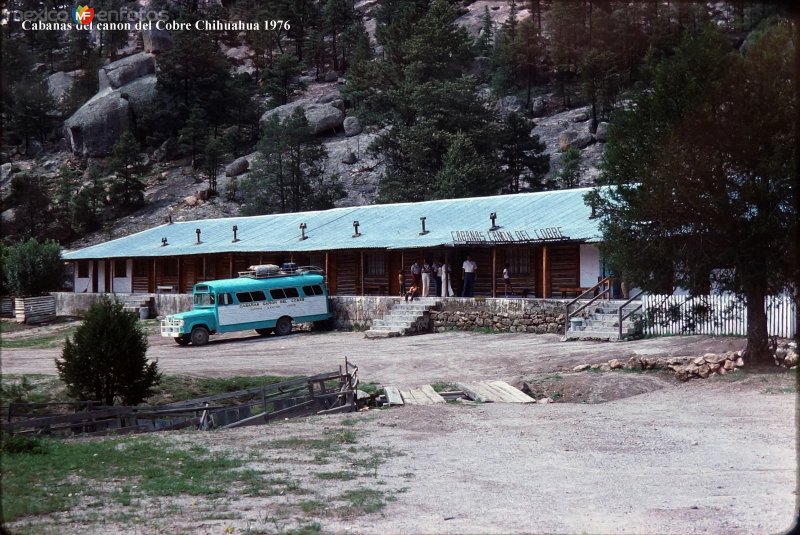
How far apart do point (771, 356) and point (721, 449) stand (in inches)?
315

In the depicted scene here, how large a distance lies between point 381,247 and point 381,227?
403cm

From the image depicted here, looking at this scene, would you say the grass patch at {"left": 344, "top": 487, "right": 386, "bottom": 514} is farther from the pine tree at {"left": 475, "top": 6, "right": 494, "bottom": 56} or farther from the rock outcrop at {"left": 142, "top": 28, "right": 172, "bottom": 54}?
the rock outcrop at {"left": 142, "top": 28, "right": 172, "bottom": 54}

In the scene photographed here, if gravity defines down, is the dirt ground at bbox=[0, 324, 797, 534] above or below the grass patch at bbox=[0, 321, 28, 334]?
below

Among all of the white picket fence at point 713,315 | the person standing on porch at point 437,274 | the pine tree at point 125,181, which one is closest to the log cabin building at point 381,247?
the person standing on porch at point 437,274

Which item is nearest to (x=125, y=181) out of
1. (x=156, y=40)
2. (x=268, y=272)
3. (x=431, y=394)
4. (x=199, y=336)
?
(x=156, y=40)

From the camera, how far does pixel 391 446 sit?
11.9 meters

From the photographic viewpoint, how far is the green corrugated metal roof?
105ft

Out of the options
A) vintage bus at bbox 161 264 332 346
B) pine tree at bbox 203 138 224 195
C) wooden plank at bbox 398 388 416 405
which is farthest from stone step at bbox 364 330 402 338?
pine tree at bbox 203 138 224 195

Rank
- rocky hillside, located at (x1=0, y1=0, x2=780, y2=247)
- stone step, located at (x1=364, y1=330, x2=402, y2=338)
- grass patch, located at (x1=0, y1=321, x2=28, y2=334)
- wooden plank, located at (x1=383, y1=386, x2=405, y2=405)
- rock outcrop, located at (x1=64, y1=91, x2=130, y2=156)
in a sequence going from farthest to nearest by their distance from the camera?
Result: 1. rock outcrop, located at (x1=64, y1=91, x2=130, y2=156)
2. rocky hillside, located at (x1=0, y1=0, x2=780, y2=247)
3. grass patch, located at (x1=0, y1=321, x2=28, y2=334)
4. stone step, located at (x1=364, y1=330, x2=402, y2=338)
5. wooden plank, located at (x1=383, y1=386, x2=405, y2=405)

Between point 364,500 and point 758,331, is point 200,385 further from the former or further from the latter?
point 758,331

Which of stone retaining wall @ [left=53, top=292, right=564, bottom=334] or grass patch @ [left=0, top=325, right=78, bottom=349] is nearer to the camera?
stone retaining wall @ [left=53, top=292, right=564, bottom=334]

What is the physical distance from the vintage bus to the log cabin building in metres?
3.06

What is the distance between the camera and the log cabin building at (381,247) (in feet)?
102

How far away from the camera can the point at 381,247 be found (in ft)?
109
